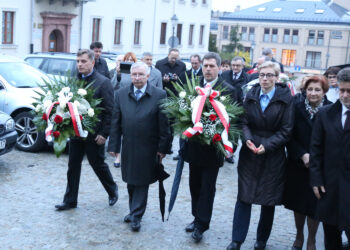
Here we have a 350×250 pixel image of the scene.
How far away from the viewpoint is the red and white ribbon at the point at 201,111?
18.7 feet

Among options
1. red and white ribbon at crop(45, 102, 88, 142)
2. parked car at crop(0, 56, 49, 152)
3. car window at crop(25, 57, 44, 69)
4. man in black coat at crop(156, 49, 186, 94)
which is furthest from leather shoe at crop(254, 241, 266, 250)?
car window at crop(25, 57, 44, 69)

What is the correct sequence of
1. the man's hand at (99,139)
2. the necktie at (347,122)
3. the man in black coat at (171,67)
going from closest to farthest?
the necktie at (347,122), the man's hand at (99,139), the man in black coat at (171,67)

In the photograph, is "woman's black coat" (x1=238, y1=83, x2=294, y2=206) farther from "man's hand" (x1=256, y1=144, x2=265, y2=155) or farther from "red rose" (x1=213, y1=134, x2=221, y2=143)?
"red rose" (x1=213, y1=134, x2=221, y2=143)

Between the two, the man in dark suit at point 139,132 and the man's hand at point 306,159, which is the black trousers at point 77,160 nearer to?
the man in dark suit at point 139,132

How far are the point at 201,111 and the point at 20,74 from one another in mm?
6813

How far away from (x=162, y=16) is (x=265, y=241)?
37.0 meters

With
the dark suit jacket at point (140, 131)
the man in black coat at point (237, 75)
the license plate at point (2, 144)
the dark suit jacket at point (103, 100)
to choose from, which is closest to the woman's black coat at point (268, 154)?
the dark suit jacket at point (140, 131)

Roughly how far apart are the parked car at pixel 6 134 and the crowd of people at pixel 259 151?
2500 millimetres

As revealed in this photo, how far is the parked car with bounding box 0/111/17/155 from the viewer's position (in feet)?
29.8

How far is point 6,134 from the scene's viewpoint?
9195 mm

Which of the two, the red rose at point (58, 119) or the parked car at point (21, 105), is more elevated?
the red rose at point (58, 119)

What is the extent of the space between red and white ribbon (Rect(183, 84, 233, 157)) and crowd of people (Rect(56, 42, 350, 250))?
20cm

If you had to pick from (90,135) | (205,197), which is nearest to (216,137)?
(205,197)

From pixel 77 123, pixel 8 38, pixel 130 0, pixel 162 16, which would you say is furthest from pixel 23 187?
pixel 162 16
